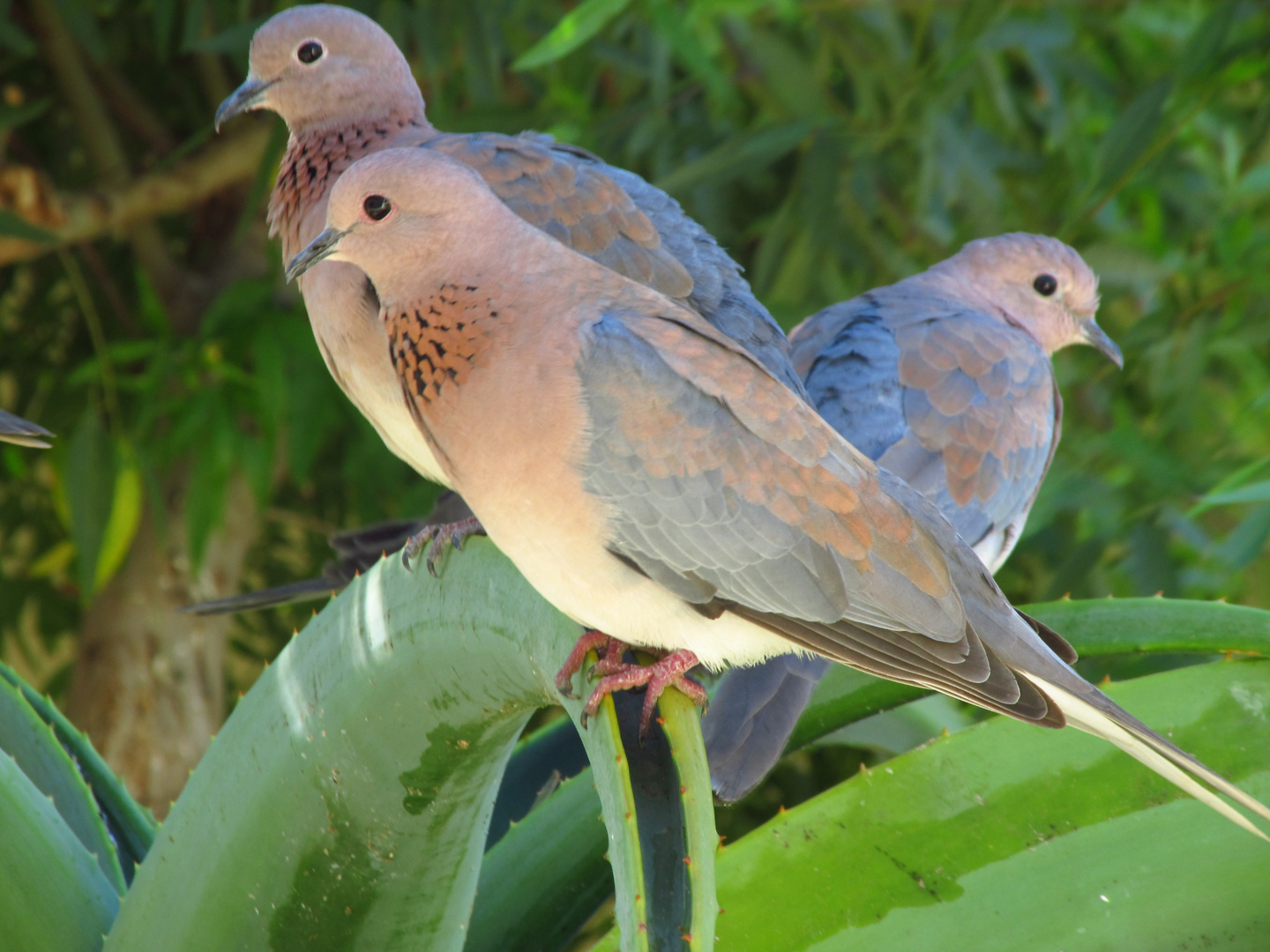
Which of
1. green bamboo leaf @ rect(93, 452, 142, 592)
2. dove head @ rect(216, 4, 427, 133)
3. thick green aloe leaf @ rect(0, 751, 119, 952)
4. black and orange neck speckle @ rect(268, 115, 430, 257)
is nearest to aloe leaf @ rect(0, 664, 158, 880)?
thick green aloe leaf @ rect(0, 751, 119, 952)

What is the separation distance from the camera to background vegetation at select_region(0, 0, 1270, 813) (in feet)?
6.20

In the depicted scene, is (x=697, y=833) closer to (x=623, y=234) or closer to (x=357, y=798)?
(x=357, y=798)

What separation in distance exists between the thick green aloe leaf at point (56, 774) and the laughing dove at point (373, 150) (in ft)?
1.16

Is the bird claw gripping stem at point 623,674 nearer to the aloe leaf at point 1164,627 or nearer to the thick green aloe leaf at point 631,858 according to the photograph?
the thick green aloe leaf at point 631,858

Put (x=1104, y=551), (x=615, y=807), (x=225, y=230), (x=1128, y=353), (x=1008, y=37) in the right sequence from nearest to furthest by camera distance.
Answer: (x=615, y=807), (x=1008, y=37), (x=1104, y=551), (x=1128, y=353), (x=225, y=230)

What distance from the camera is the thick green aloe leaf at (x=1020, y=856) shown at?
74cm

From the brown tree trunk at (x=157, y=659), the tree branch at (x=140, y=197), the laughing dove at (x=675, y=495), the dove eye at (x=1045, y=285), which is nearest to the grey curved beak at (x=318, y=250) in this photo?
the laughing dove at (x=675, y=495)

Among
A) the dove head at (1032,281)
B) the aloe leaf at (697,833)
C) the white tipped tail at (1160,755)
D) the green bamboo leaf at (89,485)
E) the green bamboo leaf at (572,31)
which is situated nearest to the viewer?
the aloe leaf at (697,833)

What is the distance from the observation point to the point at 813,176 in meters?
1.92

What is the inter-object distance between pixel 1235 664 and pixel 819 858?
0.29 metres

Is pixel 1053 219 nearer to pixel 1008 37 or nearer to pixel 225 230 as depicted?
pixel 1008 37

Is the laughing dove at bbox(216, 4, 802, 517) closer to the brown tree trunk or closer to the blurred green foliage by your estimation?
the blurred green foliage

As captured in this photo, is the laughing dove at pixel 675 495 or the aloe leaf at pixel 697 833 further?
the laughing dove at pixel 675 495

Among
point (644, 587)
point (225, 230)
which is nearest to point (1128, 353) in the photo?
point (644, 587)
